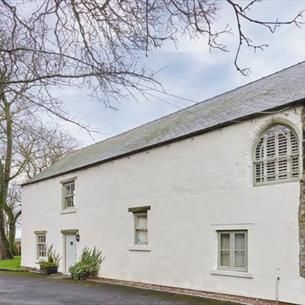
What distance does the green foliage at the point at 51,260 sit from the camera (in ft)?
72.8

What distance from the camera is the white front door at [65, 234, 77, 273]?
21247 millimetres

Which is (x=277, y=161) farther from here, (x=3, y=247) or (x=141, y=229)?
(x=3, y=247)

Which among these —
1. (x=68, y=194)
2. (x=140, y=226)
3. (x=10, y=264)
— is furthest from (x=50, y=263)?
(x=10, y=264)

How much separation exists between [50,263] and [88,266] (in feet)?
12.6

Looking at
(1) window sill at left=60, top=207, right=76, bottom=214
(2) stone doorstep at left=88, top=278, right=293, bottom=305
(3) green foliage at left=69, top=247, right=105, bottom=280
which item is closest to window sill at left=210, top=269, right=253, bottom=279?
(2) stone doorstep at left=88, top=278, right=293, bottom=305

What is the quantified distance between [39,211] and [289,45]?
2030 cm

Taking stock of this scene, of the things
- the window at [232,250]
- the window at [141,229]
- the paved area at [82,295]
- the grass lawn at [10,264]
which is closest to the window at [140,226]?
the window at [141,229]

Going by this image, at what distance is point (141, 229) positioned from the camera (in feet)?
55.8

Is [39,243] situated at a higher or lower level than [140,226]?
lower

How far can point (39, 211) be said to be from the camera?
25188 mm

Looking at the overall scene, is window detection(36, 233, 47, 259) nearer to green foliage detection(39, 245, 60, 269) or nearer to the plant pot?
green foliage detection(39, 245, 60, 269)

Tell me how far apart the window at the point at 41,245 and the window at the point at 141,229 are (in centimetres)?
871

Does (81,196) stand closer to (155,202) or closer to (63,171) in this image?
(63,171)

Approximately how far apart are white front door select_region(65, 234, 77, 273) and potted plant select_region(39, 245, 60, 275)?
31.4 inches
